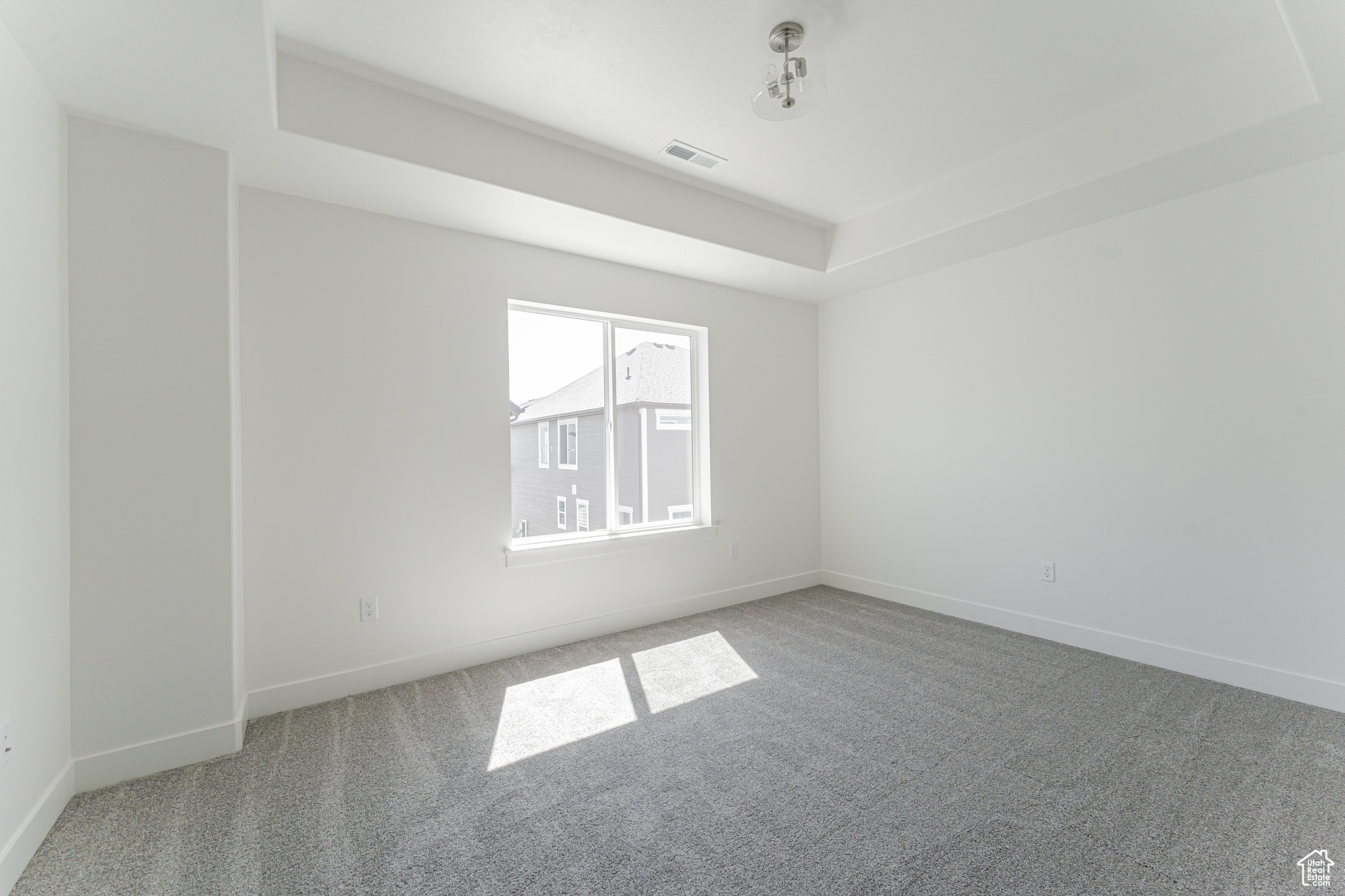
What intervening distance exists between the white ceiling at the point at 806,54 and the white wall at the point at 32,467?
2.95 ft

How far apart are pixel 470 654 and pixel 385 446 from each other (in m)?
1.24

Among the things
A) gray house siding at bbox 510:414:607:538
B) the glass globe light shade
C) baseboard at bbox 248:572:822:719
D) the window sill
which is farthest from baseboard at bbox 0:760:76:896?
the glass globe light shade

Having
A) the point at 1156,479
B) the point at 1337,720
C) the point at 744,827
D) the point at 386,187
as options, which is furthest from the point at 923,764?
the point at 386,187

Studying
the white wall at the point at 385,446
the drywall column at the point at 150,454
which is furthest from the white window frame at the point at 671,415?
the drywall column at the point at 150,454

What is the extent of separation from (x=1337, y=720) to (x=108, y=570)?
4.99 m

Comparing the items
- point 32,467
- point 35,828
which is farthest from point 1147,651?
point 32,467

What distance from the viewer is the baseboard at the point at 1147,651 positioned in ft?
8.92

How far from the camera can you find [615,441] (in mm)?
4047

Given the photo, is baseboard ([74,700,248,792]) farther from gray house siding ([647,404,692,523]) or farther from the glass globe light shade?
the glass globe light shade

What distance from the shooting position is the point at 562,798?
2053 millimetres

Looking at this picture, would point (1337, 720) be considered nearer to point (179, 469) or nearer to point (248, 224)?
point (179, 469)

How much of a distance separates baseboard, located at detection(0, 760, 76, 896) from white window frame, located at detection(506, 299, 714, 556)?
6.15 ft

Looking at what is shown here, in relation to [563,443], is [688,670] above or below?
below

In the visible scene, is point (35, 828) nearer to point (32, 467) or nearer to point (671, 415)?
point (32, 467)
